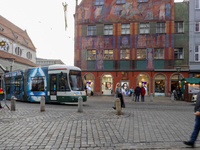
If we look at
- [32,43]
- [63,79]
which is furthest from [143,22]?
[32,43]

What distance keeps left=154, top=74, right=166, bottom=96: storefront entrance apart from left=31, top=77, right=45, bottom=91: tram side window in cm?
1716

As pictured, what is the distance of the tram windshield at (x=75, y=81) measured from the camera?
1559 centimetres

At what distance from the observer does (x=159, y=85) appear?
2894 cm

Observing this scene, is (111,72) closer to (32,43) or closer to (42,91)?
(42,91)

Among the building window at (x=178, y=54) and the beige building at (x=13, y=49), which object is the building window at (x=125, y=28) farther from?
the beige building at (x=13, y=49)

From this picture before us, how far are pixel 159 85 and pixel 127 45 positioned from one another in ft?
23.6

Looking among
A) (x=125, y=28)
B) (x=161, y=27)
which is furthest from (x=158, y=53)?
(x=125, y=28)

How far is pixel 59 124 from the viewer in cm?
770

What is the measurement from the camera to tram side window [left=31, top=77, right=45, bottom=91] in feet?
56.3

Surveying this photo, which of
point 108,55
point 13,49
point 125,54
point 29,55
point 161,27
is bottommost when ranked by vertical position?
point 108,55

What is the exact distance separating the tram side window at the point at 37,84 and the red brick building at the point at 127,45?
12722mm

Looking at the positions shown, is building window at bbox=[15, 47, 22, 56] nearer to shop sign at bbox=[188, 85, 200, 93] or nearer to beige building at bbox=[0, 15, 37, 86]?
beige building at bbox=[0, 15, 37, 86]

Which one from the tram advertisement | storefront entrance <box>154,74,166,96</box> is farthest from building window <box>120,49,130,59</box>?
the tram advertisement

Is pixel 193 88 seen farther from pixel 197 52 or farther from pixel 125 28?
pixel 125 28
